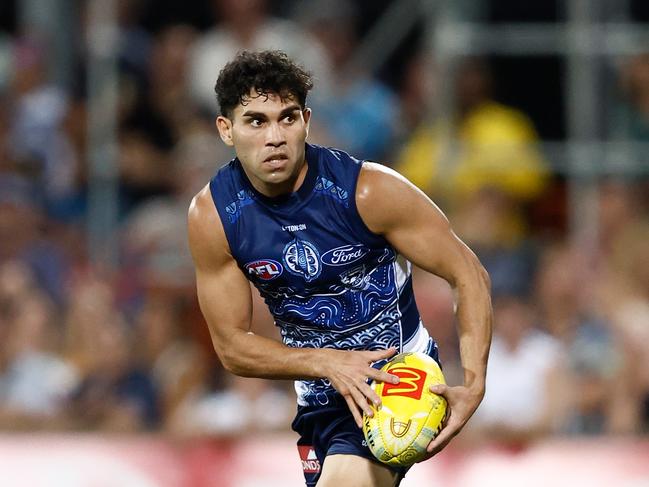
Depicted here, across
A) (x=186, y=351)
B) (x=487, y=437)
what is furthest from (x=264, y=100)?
(x=186, y=351)

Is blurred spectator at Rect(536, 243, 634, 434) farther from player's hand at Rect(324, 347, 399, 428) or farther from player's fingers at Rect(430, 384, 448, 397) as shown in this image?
player's hand at Rect(324, 347, 399, 428)

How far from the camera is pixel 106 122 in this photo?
395 inches

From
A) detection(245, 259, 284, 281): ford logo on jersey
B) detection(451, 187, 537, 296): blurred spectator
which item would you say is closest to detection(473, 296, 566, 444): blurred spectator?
detection(451, 187, 537, 296): blurred spectator

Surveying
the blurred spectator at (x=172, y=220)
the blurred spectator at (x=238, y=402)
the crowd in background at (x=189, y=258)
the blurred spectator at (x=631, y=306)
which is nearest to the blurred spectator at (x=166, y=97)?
the crowd in background at (x=189, y=258)

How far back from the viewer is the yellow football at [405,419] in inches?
191

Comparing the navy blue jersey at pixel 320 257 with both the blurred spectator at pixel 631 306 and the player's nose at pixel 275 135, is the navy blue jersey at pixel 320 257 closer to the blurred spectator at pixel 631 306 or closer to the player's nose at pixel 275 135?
the player's nose at pixel 275 135

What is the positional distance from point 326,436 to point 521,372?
3153 mm

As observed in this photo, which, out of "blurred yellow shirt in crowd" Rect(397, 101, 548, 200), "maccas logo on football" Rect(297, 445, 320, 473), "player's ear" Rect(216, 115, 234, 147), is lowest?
"maccas logo on football" Rect(297, 445, 320, 473)

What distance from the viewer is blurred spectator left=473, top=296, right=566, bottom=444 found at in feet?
26.9

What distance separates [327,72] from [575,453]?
13.4 feet

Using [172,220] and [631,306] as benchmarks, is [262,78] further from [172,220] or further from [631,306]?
[172,220]

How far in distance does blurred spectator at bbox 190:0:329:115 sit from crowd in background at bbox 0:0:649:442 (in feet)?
0.06

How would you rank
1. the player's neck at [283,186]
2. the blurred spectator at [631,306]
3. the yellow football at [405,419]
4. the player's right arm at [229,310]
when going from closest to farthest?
the yellow football at [405,419], the player's right arm at [229,310], the player's neck at [283,186], the blurred spectator at [631,306]

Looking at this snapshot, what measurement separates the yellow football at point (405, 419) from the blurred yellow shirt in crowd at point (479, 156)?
4.43 metres
